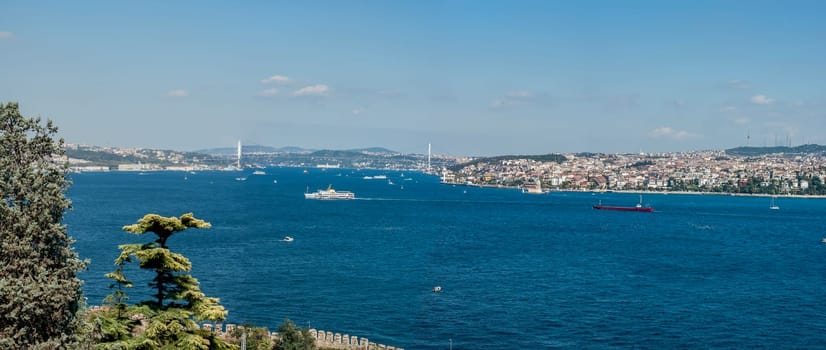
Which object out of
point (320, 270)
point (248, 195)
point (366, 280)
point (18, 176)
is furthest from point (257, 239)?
point (248, 195)

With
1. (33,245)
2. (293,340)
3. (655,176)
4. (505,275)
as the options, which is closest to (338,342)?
(293,340)

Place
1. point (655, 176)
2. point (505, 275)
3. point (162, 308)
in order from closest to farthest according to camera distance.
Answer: point (162, 308) → point (505, 275) → point (655, 176)

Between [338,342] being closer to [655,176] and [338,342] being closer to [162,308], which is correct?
[162,308]

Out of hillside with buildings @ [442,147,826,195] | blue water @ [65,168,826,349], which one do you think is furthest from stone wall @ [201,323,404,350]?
hillside with buildings @ [442,147,826,195]

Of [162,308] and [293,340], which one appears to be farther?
[293,340]

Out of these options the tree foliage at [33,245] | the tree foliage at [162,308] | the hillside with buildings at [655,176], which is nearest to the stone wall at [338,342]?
the tree foliage at [162,308]

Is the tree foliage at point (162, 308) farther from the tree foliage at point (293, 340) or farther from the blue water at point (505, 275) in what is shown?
the blue water at point (505, 275)

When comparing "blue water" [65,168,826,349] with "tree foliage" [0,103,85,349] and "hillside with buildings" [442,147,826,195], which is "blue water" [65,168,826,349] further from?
"hillside with buildings" [442,147,826,195]
